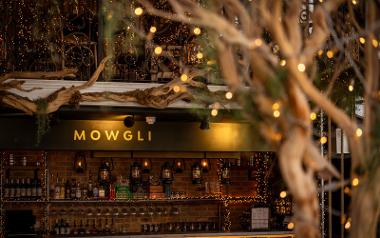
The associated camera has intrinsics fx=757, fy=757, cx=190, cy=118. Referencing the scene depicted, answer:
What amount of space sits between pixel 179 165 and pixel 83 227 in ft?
6.00

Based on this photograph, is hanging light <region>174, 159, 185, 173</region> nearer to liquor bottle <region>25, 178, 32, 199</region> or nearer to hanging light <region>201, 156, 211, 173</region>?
hanging light <region>201, 156, 211, 173</region>

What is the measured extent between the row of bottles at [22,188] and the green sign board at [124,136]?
1.65m

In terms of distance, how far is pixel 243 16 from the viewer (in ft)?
13.1

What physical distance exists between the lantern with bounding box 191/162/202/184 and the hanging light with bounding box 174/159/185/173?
0.65 ft

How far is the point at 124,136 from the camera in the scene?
10.2 m

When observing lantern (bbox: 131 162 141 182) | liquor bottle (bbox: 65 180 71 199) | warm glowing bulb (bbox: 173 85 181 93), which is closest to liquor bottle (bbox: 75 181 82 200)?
liquor bottle (bbox: 65 180 71 199)

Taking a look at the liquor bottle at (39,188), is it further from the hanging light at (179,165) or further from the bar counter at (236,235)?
the hanging light at (179,165)

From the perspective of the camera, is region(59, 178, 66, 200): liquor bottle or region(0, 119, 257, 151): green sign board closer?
region(0, 119, 257, 151): green sign board

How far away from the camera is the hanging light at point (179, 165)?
12234mm

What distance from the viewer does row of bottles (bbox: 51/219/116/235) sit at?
37.8 ft

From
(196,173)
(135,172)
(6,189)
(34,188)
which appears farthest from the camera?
(196,173)

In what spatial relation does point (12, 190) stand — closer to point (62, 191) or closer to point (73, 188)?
point (62, 191)

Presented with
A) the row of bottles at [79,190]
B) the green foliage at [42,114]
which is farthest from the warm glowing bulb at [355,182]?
the row of bottles at [79,190]

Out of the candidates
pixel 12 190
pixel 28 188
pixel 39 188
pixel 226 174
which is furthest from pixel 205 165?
pixel 12 190
